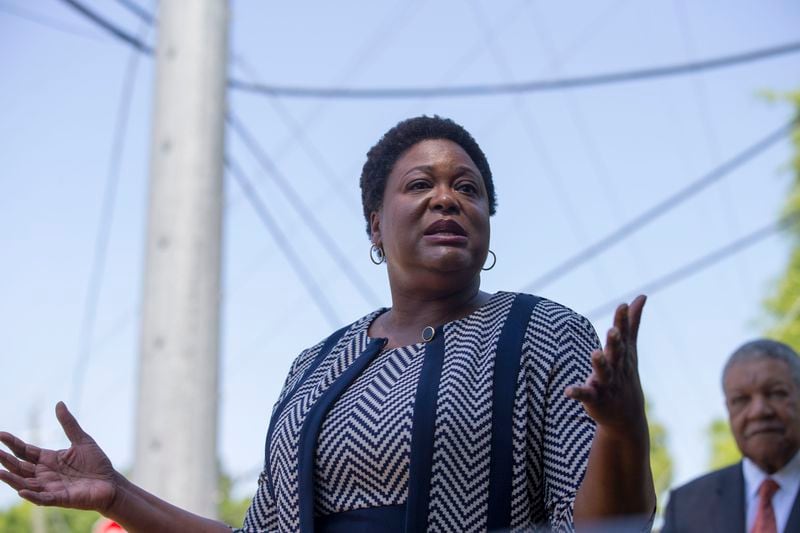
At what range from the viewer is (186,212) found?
15.0 feet

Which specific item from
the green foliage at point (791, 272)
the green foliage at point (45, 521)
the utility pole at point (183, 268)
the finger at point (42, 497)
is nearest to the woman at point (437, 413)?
the finger at point (42, 497)

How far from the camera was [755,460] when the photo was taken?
158 inches

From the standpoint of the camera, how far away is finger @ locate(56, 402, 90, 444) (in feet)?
8.14

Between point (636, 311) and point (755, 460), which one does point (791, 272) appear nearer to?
point (755, 460)

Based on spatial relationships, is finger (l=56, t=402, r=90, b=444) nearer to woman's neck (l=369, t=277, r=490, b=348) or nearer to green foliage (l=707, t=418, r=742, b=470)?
woman's neck (l=369, t=277, r=490, b=348)

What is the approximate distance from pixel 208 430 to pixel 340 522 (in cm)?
225

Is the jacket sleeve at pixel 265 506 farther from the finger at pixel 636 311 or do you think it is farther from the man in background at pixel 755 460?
the man in background at pixel 755 460

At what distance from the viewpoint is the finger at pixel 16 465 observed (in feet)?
8.02

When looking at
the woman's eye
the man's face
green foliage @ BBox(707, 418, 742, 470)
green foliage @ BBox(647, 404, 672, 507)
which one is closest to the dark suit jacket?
the man's face

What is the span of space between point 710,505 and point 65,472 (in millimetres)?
2380

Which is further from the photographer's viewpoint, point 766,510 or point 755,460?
point 755,460

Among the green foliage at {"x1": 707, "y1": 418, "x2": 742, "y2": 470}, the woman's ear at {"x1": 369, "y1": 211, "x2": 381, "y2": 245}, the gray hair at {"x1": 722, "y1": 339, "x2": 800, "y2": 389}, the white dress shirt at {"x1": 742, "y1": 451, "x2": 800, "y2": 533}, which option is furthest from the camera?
the green foliage at {"x1": 707, "y1": 418, "x2": 742, "y2": 470}

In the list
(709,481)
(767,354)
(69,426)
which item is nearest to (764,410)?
(767,354)

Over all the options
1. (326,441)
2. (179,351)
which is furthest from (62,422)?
(179,351)
